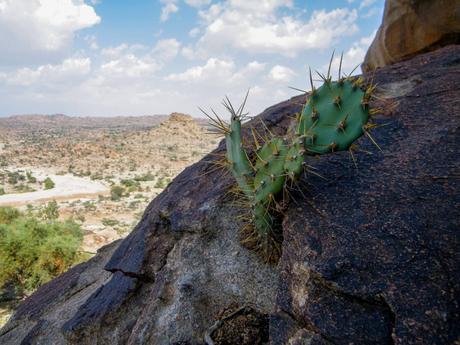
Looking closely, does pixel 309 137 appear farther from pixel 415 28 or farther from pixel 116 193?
pixel 116 193

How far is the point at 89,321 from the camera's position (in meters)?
5.25

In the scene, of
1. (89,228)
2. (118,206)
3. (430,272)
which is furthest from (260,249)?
(118,206)

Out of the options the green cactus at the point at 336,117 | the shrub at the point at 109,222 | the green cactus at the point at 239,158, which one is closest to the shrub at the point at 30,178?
the shrub at the point at 109,222

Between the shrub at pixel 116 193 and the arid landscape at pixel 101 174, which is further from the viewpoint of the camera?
the shrub at pixel 116 193

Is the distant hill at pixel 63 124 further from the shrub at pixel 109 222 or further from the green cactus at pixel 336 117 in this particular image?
the green cactus at pixel 336 117

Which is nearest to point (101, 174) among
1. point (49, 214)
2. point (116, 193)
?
point (116, 193)

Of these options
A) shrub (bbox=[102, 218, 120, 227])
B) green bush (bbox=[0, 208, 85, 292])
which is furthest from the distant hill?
green bush (bbox=[0, 208, 85, 292])

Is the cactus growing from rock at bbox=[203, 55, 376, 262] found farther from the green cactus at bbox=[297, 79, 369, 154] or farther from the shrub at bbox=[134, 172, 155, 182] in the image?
the shrub at bbox=[134, 172, 155, 182]

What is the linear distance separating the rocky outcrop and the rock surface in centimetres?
242

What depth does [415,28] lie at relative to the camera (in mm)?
9406

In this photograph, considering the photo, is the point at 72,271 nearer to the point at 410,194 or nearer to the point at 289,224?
the point at 289,224

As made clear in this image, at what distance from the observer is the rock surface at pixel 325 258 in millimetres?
2699

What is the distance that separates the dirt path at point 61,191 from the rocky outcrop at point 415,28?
36.7 m

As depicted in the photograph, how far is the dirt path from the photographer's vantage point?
127 ft
